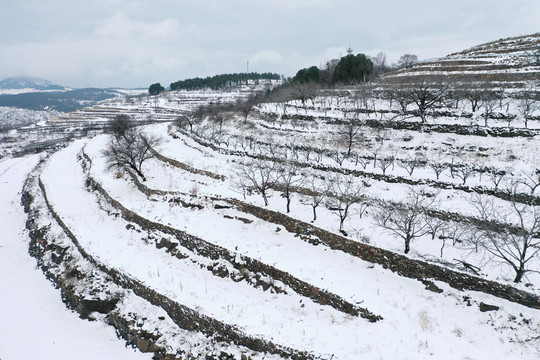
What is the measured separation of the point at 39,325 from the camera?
18.4m

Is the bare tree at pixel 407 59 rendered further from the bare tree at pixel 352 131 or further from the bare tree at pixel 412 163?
the bare tree at pixel 412 163

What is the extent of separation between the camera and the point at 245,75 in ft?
650

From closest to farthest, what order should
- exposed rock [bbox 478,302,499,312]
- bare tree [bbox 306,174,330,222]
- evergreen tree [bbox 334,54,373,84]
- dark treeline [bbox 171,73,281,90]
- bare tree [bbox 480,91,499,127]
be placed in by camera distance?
exposed rock [bbox 478,302,499,312]
bare tree [bbox 306,174,330,222]
bare tree [bbox 480,91,499,127]
evergreen tree [bbox 334,54,373,84]
dark treeline [bbox 171,73,281,90]

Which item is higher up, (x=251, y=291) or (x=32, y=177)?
(x=32, y=177)

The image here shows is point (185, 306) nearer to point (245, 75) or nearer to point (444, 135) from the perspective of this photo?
point (444, 135)

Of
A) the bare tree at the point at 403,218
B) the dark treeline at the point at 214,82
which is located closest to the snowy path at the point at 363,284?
the bare tree at the point at 403,218

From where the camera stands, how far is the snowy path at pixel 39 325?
16.3m

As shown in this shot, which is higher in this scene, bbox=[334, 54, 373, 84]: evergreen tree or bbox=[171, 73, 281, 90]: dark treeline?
bbox=[171, 73, 281, 90]: dark treeline

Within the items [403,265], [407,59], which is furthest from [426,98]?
[407,59]

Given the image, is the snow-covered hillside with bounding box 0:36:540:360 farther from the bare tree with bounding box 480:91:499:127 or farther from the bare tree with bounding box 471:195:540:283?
the bare tree with bounding box 480:91:499:127

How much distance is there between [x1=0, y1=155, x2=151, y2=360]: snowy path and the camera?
16.3 m

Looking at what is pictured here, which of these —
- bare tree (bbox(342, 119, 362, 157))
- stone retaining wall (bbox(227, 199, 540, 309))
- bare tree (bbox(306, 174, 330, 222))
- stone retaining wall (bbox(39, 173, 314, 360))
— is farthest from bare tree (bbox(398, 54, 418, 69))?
stone retaining wall (bbox(39, 173, 314, 360))

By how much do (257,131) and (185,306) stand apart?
3442cm

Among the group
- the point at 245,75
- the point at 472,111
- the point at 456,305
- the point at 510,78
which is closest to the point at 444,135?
the point at 472,111
